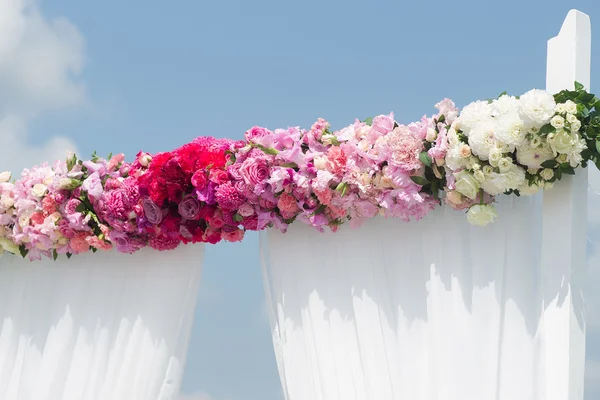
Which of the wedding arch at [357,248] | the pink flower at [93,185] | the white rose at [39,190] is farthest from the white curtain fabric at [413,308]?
the white rose at [39,190]

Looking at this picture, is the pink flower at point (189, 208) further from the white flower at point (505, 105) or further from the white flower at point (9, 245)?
the white flower at point (505, 105)

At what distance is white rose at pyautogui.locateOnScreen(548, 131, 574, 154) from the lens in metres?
2.12

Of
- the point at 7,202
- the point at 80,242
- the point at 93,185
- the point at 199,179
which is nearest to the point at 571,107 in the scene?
the point at 199,179

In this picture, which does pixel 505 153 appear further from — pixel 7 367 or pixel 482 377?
pixel 7 367

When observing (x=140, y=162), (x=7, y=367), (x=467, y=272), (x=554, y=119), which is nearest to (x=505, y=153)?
(x=554, y=119)

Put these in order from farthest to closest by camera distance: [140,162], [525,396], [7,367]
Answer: [7,367]
[140,162]
[525,396]

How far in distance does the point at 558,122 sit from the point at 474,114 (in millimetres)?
240

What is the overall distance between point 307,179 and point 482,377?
2.48ft

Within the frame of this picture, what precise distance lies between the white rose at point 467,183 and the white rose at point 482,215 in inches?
1.5

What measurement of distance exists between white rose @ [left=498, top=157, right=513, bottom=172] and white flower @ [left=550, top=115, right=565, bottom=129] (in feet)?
0.48

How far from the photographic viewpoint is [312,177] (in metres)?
2.50

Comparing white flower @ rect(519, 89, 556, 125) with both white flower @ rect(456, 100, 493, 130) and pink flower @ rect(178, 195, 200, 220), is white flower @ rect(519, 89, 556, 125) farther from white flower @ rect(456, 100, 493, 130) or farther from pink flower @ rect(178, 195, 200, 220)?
pink flower @ rect(178, 195, 200, 220)

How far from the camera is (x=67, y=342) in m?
2.97

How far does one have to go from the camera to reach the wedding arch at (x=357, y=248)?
2.23 m
